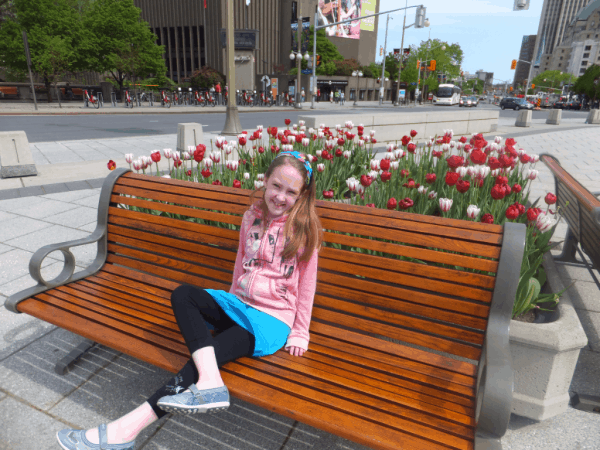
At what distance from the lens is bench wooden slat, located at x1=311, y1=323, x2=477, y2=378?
6.47 feet

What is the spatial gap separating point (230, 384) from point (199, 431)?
0.52 meters

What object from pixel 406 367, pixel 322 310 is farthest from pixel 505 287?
pixel 322 310

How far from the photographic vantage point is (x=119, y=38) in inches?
1252

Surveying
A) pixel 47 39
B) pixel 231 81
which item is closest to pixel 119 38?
pixel 47 39

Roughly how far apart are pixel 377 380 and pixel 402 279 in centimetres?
50

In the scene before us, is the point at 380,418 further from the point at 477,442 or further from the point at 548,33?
the point at 548,33

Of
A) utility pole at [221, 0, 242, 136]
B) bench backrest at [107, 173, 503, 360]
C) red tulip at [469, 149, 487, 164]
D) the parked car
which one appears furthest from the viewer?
the parked car

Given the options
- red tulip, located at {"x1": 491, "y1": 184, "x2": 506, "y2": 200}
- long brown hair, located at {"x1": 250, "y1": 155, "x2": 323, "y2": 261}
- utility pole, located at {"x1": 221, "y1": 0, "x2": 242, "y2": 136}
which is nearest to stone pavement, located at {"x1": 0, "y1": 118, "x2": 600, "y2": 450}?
long brown hair, located at {"x1": 250, "y1": 155, "x2": 323, "y2": 261}

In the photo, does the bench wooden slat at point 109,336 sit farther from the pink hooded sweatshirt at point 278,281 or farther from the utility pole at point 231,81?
the utility pole at point 231,81

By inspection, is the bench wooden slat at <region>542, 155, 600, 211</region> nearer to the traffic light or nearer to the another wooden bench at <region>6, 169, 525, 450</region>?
the another wooden bench at <region>6, 169, 525, 450</region>

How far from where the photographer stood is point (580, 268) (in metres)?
4.15

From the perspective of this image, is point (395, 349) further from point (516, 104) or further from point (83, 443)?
point (516, 104)

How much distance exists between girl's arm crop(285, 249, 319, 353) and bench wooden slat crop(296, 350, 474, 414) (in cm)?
10

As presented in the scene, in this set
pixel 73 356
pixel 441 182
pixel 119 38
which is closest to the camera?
pixel 73 356
